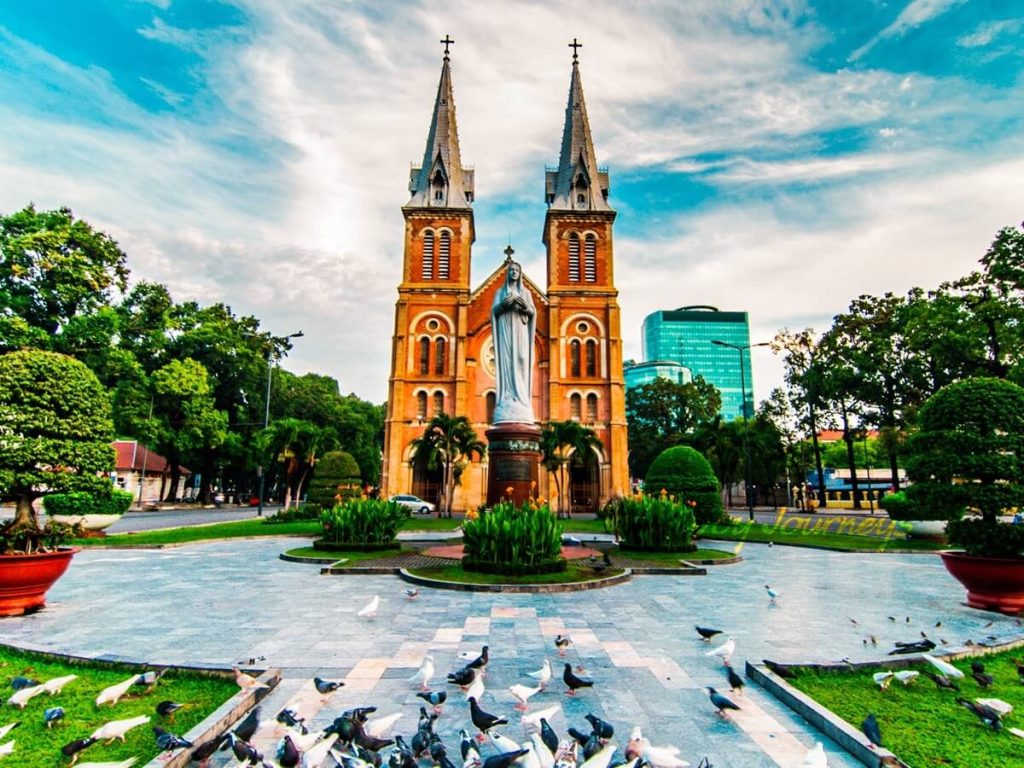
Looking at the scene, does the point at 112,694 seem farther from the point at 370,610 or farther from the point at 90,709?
the point at 370,610

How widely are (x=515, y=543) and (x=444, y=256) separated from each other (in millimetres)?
32432

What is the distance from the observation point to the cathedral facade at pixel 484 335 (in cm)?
3666

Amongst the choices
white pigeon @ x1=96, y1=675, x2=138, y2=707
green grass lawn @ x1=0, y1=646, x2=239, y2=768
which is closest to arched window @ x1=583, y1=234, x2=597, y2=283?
green grass lawn @ x1=0, y1=646, x2=239, y2=768

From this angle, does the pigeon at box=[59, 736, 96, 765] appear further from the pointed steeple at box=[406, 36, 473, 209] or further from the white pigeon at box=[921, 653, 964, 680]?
the pointed steeple at box=[406, 36, 473, 209]

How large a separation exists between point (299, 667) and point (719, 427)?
34.9m

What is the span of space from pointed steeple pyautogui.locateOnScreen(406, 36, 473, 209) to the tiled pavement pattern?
34112 mm

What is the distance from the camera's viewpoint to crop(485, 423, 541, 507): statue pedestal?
1476 centimetres

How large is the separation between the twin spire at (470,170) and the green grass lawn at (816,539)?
26758 millimetres

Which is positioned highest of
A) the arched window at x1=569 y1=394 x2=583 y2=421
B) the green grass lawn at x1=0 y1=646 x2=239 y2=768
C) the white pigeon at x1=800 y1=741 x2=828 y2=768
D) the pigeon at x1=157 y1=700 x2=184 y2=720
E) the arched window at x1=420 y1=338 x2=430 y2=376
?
the arched window at x1=420 y1=338 x2=430 y2=376

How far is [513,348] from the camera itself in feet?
54.9

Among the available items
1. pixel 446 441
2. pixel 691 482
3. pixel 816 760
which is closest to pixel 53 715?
pixel 816 760

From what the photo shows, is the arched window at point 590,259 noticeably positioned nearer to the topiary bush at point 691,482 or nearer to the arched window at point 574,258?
the arched window at point 574,258

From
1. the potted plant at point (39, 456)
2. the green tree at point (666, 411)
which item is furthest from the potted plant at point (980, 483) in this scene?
the green tree at point (666, 411)

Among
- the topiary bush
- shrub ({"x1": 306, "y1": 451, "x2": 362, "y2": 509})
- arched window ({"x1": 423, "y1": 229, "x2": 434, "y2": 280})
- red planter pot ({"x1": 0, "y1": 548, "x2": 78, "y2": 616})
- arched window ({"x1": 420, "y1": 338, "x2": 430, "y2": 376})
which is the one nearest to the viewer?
red planter pot ({"x1": 0, "y1": 548, "x2": 78, "y2": 616})
